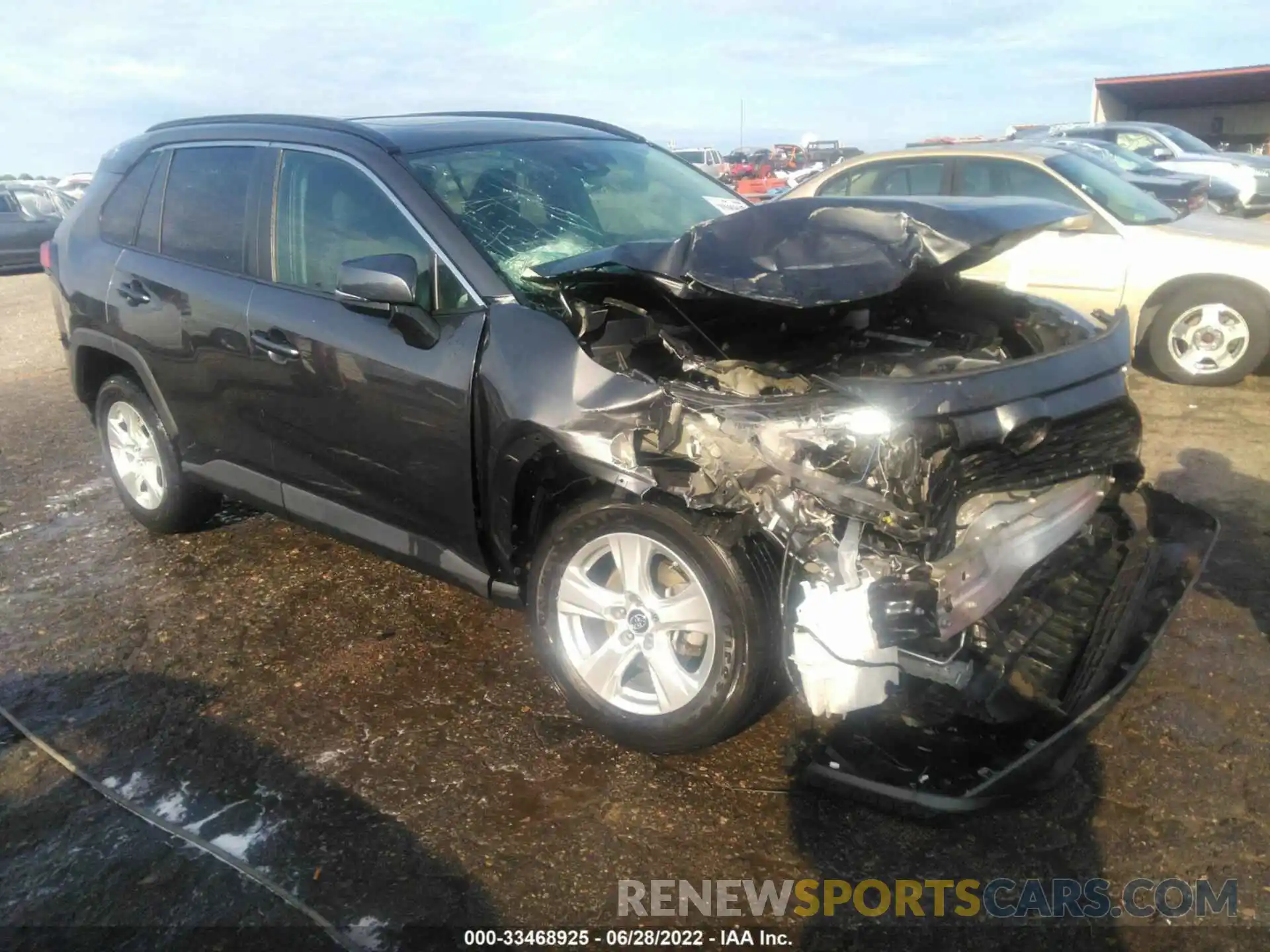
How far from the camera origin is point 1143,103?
35.8 m

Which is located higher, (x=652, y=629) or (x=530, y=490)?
(x=530, y=490)

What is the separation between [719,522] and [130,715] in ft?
7.41

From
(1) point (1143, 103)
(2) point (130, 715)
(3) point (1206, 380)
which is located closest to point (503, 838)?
(2) point (130, 715)

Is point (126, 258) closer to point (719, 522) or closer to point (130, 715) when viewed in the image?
point (130, 715)

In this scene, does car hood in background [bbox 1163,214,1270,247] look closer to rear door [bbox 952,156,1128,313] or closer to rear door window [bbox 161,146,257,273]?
rear door [bbox 952,156,1128,313]

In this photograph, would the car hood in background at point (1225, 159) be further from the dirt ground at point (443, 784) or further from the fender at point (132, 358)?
the fender at point (132, 358)

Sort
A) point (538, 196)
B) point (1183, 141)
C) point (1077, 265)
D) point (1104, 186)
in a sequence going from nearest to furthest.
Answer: point (538, 196) < point (1077, 265) < point (1104, 186) < point (1183, 141)

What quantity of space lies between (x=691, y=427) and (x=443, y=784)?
4.34 ft

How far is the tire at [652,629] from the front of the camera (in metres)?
2.75

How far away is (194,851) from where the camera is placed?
9.02 feet

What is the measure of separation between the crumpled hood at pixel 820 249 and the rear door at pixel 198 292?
1.49 meters

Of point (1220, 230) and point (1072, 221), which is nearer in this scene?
point (1072, 221)

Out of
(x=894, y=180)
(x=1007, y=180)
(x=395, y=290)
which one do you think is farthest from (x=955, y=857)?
(x=894, y=180)

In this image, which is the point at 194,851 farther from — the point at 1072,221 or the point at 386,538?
the point at 1072,221
